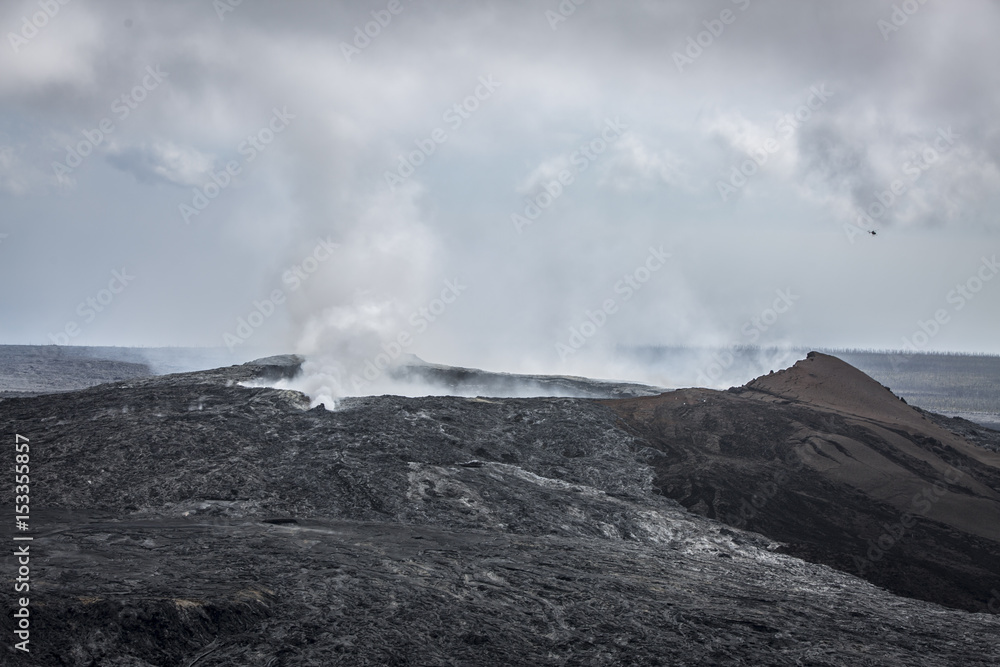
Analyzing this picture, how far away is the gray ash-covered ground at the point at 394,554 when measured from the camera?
13.0 meters

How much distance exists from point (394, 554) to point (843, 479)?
59.1 ft

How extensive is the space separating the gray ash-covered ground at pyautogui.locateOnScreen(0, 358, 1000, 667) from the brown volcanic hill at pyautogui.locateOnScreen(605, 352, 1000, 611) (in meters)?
1.23

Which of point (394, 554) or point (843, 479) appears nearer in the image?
point (394, 554)

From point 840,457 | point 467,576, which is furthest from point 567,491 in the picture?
point 840,457

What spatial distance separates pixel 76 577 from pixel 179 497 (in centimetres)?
758

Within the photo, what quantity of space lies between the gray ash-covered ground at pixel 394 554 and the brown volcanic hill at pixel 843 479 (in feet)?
4.04

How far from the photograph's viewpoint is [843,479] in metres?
27.7

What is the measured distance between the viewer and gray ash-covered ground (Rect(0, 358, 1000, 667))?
13.0 m

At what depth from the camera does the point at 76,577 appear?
14.5m

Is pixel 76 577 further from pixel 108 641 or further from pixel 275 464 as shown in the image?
pixel 275 464

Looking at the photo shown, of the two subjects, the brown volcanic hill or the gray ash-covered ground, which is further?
the brown volcanic hill

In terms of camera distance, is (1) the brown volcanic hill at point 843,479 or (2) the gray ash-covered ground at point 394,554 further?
(1) the brown volcanic hill at point 843,479

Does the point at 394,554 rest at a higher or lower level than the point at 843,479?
lower

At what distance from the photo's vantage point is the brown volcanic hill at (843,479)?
21.4 m
